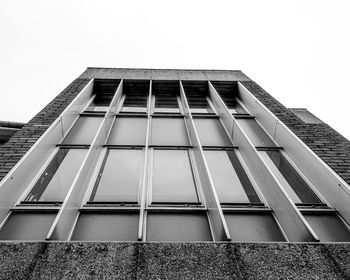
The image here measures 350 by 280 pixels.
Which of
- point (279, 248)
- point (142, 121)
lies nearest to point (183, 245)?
point (279, 248)

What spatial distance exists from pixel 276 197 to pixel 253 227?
56 cm

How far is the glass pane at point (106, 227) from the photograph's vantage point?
3277 millimetres

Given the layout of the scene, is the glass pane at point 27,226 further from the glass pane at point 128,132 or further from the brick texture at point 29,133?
the glass pane at point 128,132

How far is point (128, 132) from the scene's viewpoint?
6070mm

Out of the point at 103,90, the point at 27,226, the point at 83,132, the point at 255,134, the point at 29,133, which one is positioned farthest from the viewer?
the point at 103,90

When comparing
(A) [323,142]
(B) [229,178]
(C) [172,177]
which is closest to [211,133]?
(B) [229,178]

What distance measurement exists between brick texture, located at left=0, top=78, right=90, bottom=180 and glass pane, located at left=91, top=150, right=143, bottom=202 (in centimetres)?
135

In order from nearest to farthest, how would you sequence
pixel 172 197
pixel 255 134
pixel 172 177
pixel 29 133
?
1. pixel 172 197
2. pixel 172 177
3. pixel 29 133
4. pixel 255 134

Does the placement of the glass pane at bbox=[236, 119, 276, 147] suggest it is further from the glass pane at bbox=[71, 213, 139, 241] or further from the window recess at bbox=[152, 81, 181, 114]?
the glass pane at bbox=[71, 213, 139, 241]

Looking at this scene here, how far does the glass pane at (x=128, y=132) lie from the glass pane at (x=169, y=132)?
293mm

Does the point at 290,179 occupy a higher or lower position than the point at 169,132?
lower

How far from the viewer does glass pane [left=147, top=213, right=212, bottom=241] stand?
131 inches

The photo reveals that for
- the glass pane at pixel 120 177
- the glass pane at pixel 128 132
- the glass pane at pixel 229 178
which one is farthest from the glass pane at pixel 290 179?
the glass pane at pixel 128 132

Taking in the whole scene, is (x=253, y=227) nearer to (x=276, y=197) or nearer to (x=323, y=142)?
(x=276, y=197)
